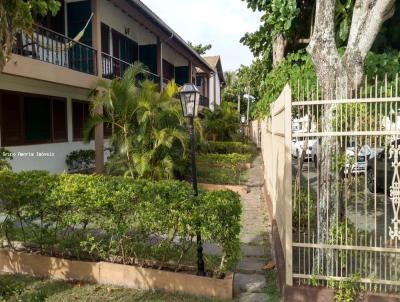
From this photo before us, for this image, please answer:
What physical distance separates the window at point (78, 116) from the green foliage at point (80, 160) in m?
0.79

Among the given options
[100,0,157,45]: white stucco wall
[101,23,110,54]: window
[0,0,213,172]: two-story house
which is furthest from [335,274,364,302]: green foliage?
[101,23,110,54]: window

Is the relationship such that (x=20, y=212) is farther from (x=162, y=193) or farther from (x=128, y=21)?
(x=128, y=21)

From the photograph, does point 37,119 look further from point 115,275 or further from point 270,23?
point 115,275

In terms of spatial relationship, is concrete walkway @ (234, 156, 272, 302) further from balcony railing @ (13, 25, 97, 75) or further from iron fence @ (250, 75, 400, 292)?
balcony railing @ (13, 25, 97, 75)

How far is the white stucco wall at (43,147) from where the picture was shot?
9.84 m

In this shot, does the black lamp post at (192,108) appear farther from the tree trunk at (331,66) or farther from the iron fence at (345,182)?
the tree trunk at (331,66)

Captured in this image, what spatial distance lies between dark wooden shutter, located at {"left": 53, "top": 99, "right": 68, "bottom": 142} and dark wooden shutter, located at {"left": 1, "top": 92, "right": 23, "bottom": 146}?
170 centimetres

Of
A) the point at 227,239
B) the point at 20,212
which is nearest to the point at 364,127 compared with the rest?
the point at 227,239

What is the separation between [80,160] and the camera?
12.5 metres

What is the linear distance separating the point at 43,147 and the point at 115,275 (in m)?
7.56

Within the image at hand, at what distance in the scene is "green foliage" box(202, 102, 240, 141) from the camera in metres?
19.6

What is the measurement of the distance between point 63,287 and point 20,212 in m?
1.14

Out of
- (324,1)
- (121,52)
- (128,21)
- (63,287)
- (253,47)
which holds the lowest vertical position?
(63,287)

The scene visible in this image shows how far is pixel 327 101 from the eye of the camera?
390 cm
